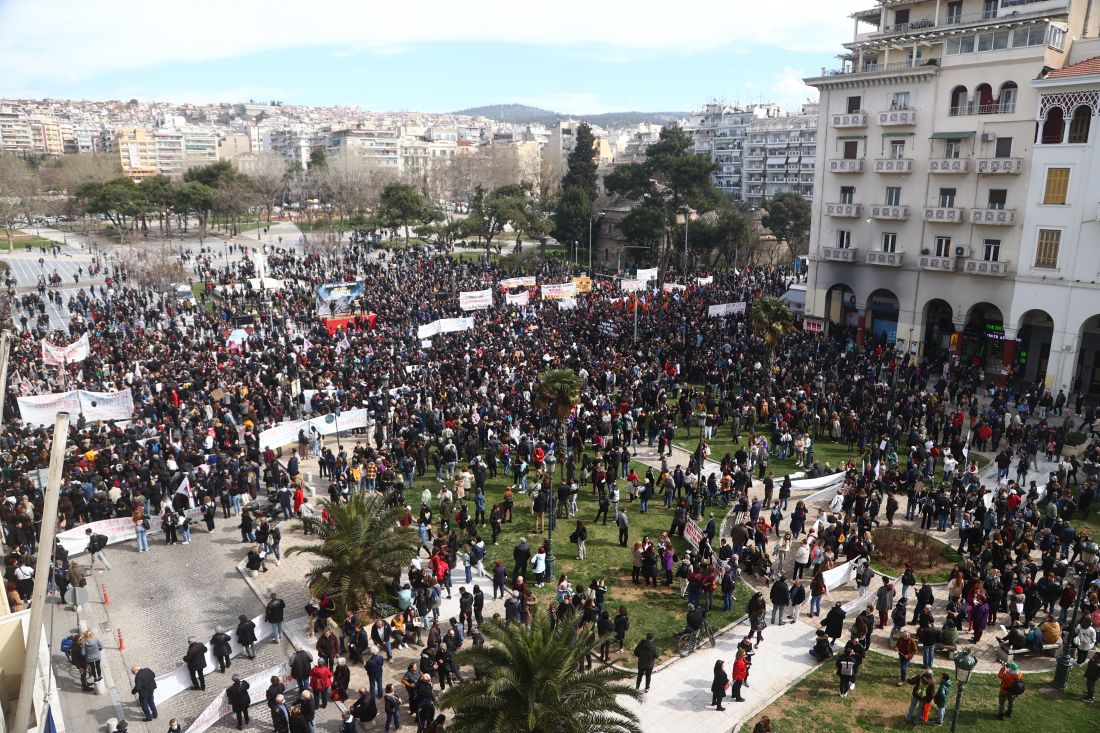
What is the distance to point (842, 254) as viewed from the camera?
4203cm

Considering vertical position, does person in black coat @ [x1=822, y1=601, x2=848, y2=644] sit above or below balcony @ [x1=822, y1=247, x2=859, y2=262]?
below

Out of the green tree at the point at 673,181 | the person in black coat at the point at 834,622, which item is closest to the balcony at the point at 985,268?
the person in black coat at the point at 834,622

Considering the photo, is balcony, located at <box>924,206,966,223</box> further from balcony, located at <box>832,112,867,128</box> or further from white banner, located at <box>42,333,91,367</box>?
white banner, located at <box>42,333,91,367</box>

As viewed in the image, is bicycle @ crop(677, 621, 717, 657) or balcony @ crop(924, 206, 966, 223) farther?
balcony @ crop(924, 206, 966, 223)

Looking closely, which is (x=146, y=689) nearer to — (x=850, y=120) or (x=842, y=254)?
(x=842, y=254)

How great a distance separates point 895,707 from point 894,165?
32138 mm

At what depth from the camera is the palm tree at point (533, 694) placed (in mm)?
11000

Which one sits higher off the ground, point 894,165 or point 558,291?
point 894,165

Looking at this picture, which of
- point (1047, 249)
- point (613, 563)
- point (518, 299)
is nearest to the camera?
point (613, 563)

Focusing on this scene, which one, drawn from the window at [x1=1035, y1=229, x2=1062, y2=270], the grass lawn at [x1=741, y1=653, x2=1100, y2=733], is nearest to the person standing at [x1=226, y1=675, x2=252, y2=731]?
the grass lawn at [x1=741, y1=653, x2=1100, y2=733]

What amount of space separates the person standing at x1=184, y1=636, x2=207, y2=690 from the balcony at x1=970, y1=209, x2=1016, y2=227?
36.7 m

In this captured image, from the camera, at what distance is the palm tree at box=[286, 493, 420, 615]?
1661cm

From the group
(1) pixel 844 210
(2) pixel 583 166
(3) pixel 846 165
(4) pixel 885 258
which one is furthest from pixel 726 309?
(2) pixel 583 166

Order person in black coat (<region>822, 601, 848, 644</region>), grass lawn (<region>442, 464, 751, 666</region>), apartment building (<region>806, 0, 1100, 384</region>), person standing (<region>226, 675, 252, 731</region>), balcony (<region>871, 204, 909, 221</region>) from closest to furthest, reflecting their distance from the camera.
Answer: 1. person standing (<region>226, 675, 252, 731</region>)
2. person in black coat (<region>822, 601, 848, 644</region>)
3. grass lawn (<region>442, 464, 751, 666</region>)
4. apartment building (<region>806, 0, 1100, 384</region>)
5. balcony (<region>871, 204, 909, 221</region>)
